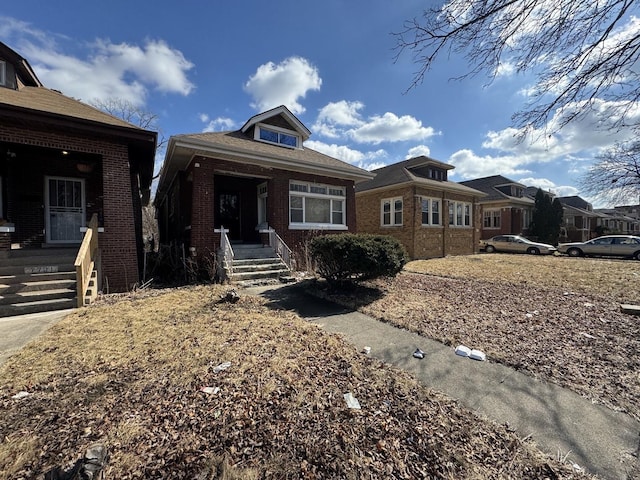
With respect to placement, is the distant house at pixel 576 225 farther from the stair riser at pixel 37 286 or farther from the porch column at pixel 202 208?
the stair riser at pixel 37 286

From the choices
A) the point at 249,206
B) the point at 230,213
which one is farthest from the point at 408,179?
the point at 230,213

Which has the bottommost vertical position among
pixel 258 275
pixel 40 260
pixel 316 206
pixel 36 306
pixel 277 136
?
pixel 36 306

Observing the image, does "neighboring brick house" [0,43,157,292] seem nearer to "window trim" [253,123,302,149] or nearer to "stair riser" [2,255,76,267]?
"stair riser" [2,255,76,267]

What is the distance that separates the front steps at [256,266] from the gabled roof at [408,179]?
9.82m

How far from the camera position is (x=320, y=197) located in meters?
12.3

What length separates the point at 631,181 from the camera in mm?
8797

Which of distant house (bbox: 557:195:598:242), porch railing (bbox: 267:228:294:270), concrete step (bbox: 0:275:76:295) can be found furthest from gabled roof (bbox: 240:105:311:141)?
distant house (bbox: 557:195:598:242)

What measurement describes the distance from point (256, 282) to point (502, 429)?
22.7 feet

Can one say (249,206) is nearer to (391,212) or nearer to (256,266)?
(256,266)

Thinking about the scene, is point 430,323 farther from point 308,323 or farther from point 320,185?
point 320,185

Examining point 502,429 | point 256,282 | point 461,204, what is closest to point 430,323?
point 502,429

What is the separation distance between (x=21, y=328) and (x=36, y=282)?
A: 188 centimetres

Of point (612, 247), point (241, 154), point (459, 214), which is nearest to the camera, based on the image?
point (241, 154)

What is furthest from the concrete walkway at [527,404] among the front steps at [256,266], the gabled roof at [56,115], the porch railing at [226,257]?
the gabled roof at [56,115]
